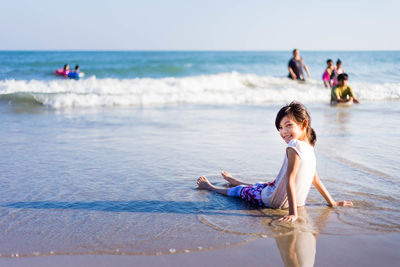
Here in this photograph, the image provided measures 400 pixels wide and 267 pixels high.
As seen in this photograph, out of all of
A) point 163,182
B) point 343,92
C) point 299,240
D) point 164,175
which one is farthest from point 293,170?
point 343,92

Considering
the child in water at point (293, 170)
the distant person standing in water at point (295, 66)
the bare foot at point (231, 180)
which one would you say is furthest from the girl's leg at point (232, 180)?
the distant person standing in water at point (295, 66)

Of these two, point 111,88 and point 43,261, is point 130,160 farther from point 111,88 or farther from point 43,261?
point 111,88

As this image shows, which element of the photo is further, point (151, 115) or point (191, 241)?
point (151, 115)

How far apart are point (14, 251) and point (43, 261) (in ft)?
0.86

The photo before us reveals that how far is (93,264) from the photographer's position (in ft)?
8.55

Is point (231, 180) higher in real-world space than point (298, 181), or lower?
lower

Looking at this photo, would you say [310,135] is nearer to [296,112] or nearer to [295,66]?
[296,112]

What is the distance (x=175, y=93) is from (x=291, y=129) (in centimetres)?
1060

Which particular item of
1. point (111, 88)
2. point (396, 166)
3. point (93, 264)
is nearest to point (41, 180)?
point (93, 264)

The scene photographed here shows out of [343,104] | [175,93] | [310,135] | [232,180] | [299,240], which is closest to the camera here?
[299,240]

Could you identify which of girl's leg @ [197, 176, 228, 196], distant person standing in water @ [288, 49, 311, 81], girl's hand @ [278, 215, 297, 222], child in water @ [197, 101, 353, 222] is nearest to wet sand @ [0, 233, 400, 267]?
girl's hand @ [278, 215, 297, 222]

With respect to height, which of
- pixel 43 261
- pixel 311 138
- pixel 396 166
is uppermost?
pixel 311 138

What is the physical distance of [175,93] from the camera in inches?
551

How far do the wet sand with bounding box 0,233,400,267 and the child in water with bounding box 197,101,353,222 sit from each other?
0.53 meters
